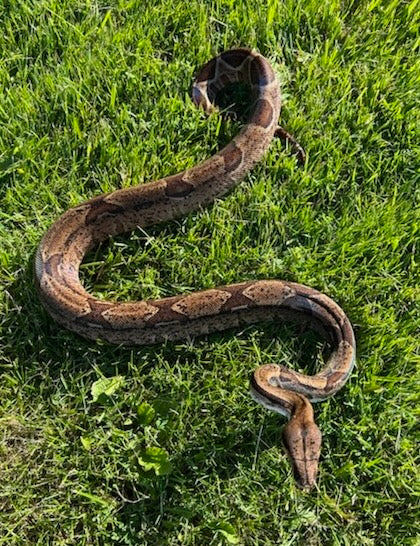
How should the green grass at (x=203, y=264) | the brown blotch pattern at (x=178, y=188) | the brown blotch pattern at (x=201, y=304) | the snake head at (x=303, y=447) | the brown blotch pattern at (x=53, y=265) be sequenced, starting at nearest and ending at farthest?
the snake head at (x=303, y=447)
the green grass at (x=203, y=264)
the brown blotch pattern at (x=201, y=304)
the brown blotch pattern at (x=53, y=265)
the brown blotch pattern at (x=178, y=188)

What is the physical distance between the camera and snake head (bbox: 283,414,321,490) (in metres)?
4.05

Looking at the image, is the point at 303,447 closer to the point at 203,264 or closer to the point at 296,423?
the point at 296,423

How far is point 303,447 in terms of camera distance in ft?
13.5

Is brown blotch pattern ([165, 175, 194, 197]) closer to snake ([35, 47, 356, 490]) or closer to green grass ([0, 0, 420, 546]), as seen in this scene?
snake ([35, 47, 356, 490])

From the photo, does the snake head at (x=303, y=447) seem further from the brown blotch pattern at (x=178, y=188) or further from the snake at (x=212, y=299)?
the brown blotch pattern at (x=178, y=188)

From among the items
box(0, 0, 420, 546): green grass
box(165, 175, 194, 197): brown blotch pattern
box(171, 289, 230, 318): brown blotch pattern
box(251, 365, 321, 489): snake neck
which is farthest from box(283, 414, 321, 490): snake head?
box(165, 175, 194, 197): brown blotch pattern

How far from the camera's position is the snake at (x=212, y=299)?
435cm

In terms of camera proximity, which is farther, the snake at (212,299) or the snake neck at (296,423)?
the snake at (212,299)

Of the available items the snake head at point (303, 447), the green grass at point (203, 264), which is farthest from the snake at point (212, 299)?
the green grass at point (203, 264)

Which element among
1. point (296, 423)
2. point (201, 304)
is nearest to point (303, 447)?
point (296, 423)

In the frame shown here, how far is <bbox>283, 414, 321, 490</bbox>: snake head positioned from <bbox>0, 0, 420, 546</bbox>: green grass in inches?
11.1

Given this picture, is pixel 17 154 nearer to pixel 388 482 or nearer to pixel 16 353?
pixel 16 353

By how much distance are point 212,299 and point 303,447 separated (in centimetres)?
125

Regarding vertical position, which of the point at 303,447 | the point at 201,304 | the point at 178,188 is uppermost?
the point at 178,188
